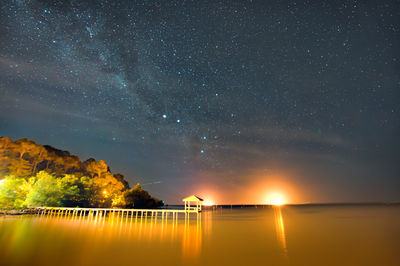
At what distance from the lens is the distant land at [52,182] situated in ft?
95.4

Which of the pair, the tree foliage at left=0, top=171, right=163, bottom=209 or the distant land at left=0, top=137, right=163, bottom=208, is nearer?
the tree foliage at left=0, top=171, right=163, bottom=209

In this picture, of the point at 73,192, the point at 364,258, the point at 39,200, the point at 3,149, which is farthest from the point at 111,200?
the point at 364,258

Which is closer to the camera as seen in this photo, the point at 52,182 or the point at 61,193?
the point at 52,182

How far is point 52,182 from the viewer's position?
31844mm

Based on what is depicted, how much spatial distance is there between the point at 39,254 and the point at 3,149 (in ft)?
114

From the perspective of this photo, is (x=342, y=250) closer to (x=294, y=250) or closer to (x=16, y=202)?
(x=294, y=250)

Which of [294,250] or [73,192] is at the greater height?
[73,192]

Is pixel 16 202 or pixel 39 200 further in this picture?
pixel 39 200

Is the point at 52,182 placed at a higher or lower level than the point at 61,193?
higher

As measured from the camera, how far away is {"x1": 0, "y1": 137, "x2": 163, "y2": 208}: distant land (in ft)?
95.4

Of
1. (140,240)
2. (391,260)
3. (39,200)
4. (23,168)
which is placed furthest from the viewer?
(23,168)

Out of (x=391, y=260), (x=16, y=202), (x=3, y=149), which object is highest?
(x=3, y=149)

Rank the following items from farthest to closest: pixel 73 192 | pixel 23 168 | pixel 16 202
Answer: pixel 23 168 < pixel 73 192 < pixel 16 202

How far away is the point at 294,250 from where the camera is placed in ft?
46.3
